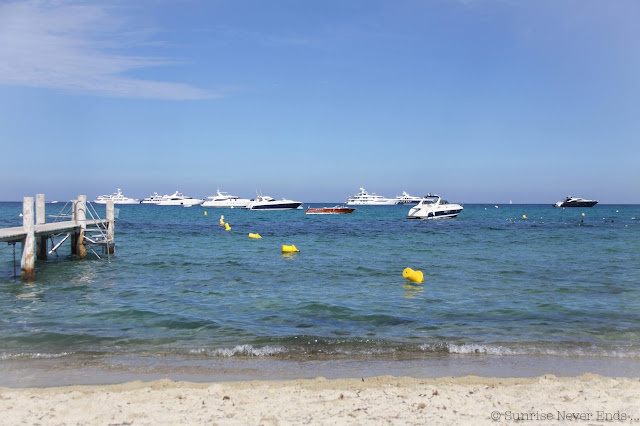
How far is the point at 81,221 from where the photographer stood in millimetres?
24078

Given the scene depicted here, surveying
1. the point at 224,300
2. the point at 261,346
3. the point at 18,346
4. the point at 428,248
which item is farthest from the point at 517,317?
the point at 428,248

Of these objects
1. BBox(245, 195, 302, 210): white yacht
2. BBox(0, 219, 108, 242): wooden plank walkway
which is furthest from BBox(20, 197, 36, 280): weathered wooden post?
BBox(245, 195, 302, 210): white yacht

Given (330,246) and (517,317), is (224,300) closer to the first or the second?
(517,317)

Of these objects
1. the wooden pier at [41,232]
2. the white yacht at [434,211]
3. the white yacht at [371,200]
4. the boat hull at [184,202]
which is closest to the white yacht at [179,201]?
the boat hull at [184,202]

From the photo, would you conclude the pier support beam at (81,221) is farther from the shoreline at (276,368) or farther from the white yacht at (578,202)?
the white yacht at (578,202)

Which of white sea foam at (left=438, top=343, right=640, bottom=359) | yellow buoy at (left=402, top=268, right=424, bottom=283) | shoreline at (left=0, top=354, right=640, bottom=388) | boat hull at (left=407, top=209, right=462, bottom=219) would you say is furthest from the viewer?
boat hull at (left=407, top=209, right=462, bottom=219)

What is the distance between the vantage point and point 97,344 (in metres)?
10.1

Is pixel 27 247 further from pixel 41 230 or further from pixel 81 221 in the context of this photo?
pixel 81 221

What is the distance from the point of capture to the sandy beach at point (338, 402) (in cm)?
612

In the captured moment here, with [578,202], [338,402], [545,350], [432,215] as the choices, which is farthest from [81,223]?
[578,202]

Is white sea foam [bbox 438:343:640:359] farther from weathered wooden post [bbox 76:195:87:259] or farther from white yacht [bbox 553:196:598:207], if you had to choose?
white yacht [bbox 553:196:598:207]

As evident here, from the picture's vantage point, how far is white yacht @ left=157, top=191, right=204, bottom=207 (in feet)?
516

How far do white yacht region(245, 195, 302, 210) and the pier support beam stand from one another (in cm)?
7585

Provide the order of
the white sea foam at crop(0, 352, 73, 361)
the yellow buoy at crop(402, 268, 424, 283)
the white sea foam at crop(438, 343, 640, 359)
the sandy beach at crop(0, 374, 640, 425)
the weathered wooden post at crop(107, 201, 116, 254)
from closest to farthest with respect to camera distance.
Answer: the sandy beach at crop(0, 374, 640, 425) < the white sea foam at crop(0, 352, 73, 361) < the white sea foam at crop(438, 343, 640, 359) < the yellow buoy at crop(402, 268, 424, 283) < the weathered wooden post at crop(107, 201, 116, 254)
